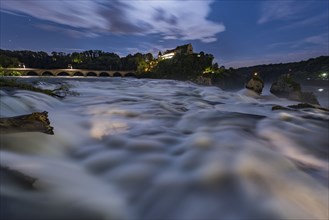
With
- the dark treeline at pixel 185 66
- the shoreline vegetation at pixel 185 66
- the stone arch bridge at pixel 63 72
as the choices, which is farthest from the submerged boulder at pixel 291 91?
the stone arch bridge at pixel 63 72

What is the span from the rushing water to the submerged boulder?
3213cm

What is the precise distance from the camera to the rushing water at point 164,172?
14.2ft

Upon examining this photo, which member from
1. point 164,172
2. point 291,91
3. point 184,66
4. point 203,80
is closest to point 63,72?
point 184,66

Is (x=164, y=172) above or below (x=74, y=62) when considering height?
above

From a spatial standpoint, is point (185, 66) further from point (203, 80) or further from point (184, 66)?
point (203, 80)

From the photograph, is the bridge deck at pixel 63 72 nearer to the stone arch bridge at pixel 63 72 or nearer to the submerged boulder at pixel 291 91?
the stone arch bridge at pixel 63 72

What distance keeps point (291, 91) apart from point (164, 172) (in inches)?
1572

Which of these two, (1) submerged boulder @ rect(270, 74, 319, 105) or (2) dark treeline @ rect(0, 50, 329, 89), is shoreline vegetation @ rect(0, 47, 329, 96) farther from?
(1) submerged boulder @ rect(270, 74, 319, 105)

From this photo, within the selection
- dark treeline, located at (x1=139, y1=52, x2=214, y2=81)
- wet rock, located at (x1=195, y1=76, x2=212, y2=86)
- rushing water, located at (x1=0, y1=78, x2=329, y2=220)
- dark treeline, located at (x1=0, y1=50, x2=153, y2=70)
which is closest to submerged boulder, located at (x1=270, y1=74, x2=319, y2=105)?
rushing water, located at (x1=0, y1=78, x2=329, y2=220)

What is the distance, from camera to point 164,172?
5887 millimetres

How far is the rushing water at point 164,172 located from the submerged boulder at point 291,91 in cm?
3213

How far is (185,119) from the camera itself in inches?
451

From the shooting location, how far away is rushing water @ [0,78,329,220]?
4320 mm

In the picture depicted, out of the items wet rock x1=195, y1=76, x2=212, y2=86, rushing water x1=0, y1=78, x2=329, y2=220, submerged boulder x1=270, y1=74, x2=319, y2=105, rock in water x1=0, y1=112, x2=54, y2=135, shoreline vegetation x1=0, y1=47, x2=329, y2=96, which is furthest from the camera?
shoreline vegetation x1=0, y1=47, x2=329, y2=96
